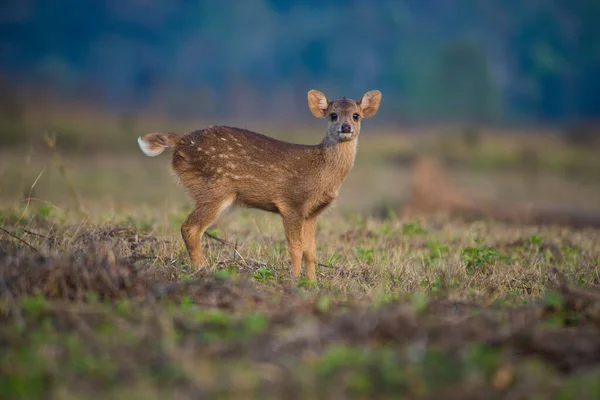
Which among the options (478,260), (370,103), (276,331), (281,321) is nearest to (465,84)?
(370,103)

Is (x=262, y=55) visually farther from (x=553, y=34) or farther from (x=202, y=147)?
(x=202, y=147)

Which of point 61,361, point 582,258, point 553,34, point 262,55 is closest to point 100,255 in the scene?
point 61,361

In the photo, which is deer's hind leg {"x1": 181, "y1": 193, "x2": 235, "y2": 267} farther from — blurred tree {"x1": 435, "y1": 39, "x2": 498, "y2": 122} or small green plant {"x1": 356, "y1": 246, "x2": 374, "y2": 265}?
blurred tree {"x1": 435, "y1": 39, "x2": 498, "y2": 122}

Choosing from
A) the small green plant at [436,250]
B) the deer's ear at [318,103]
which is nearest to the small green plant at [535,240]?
the small green plant at [436,250]

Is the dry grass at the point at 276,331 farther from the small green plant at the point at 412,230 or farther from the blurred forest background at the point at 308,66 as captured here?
the blurred forest background at the point at 308,66

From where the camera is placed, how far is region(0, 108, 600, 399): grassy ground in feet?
13.4

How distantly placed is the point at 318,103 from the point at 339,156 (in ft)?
2.89

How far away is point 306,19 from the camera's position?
152 m

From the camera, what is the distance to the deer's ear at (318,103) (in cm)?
898

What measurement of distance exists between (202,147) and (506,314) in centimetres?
405

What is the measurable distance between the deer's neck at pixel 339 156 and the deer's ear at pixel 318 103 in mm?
530

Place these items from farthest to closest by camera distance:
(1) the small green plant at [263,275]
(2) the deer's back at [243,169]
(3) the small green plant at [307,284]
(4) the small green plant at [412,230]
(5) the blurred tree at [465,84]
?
(5) the blurred tree at [465,84], (4) the small green plant at [412,230], (2) the deer's back at [243,169], (1) the small green plant at [263,275], (3) the small green plant at [307,284]

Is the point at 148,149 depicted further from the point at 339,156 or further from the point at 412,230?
the point at 412,230

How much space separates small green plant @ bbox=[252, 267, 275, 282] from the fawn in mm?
624
